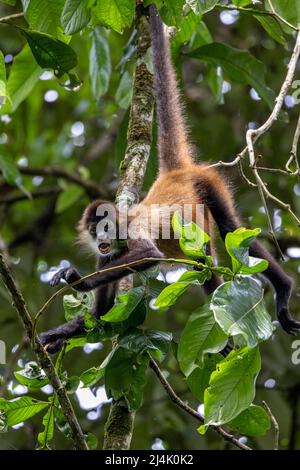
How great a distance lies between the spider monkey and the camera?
14.9ft

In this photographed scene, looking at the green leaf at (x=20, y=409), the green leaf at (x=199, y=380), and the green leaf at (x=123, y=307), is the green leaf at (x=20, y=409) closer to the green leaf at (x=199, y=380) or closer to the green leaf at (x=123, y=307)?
the green leaf at (x=123, y=307)

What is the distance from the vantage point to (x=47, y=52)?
12.2 ft

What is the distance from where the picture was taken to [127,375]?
11.1ft

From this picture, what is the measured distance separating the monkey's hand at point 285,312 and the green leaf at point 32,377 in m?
2.10

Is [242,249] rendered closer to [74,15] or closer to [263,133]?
[263,133]

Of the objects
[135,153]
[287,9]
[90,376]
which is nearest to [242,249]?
[90,376]

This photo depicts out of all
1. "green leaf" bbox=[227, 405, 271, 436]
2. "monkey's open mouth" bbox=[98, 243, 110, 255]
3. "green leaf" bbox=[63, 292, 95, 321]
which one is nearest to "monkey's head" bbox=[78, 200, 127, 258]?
"monkey's open mouth" bbox=[98, 243, 110, 255]

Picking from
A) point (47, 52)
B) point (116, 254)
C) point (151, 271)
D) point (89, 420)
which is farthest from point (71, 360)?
point (47, 52)

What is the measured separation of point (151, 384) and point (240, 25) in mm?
4386

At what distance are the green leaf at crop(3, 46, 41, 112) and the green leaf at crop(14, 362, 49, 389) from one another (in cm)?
211

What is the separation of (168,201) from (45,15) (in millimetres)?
1681

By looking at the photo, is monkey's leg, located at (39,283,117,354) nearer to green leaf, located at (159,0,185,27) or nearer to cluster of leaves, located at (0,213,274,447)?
cluster of leaves, located at (0,213,274,447)

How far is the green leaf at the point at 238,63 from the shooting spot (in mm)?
5152

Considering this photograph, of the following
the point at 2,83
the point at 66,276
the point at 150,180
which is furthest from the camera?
the point at 150,180
